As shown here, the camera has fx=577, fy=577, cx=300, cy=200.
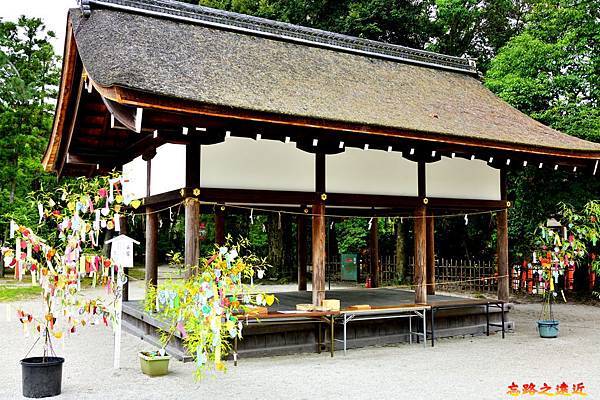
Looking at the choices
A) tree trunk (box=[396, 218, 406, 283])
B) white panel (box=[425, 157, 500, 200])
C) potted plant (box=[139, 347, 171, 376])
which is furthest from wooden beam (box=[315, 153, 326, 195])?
tree trunk (box=[396, 218, 406, 283])

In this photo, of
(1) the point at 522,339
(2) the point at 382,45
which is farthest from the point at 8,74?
(1) the point at 522,339

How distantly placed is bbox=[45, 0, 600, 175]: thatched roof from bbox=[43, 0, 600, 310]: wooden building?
0.11ft

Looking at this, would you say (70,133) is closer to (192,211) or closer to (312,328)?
(192,211)

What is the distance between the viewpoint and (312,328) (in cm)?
834

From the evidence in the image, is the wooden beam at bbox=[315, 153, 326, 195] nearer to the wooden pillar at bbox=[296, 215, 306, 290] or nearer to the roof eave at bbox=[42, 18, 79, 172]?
the roof eave at bbox=[42, 18, 79, 172]

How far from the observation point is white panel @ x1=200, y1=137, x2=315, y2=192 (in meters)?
7.86

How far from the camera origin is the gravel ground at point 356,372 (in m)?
5.96

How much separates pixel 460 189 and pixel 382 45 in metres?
3.64

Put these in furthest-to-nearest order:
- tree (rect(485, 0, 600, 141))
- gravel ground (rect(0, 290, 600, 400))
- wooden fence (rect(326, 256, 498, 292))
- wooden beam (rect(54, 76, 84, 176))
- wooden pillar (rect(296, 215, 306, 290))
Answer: wooden fence (rect(326, 256, 498, 292))
tree (rect(485, 0, 600, 141))
wooden pillar (rect(296, 215, 306, 290))
wooden beam (rect(54, 76, 84, 176))
gravel ground (rect(0, 290, 600, 400))

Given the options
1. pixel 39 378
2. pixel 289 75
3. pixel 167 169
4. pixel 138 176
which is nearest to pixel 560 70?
pixel 289 75

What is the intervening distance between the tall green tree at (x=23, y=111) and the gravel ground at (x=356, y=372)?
12.9 metres

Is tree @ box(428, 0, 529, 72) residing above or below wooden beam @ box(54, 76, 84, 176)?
above

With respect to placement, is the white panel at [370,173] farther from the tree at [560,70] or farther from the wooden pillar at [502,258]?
the tree at [560,70]

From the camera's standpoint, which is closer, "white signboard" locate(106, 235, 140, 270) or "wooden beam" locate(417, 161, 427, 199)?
"white signboard" locate(106, 235, 140, 270)
